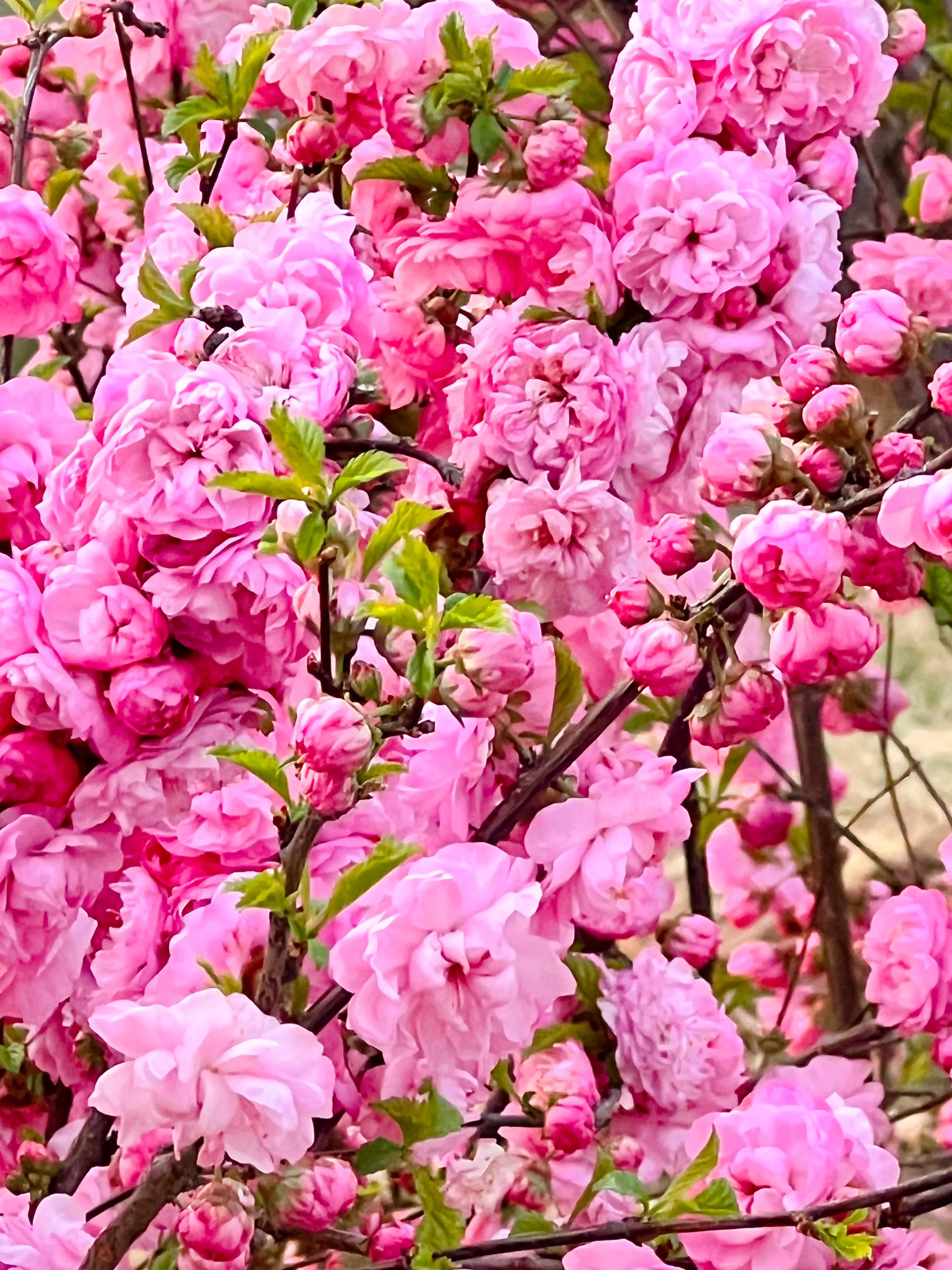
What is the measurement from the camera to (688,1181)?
20.0 inches

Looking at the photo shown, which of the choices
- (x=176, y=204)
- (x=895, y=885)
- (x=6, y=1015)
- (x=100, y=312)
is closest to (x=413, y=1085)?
(x=6, y=1015)

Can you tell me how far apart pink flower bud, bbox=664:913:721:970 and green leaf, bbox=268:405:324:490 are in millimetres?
353

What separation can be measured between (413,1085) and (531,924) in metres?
0.09

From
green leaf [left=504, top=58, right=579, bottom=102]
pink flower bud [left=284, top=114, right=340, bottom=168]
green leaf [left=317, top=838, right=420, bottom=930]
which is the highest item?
green leaf [left=504, top=58, right=579, bottom=102]

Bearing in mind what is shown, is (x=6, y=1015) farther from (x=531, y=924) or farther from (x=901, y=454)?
(x=901, y=454)

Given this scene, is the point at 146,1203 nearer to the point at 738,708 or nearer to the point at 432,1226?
the point at 432,1226

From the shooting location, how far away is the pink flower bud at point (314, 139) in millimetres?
573

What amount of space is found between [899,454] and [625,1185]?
0.28m

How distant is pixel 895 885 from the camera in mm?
1104

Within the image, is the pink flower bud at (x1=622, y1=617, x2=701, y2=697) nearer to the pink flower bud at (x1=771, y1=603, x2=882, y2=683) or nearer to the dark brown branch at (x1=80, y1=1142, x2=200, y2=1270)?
the pink flower bud at (x1=771, y1=603, x2=882, y2=683)

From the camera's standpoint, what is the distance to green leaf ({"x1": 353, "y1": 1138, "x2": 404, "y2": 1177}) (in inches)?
18.8

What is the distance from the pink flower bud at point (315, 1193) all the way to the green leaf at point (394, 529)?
0.19 meters

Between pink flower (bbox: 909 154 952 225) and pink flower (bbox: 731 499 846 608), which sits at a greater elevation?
pink flower (bbox: 731 499 846 608)

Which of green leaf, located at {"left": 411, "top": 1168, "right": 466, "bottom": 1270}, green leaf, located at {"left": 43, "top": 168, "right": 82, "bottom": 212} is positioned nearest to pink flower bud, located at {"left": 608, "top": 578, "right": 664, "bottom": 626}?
green leaf, located at {"left": 411, "top": 1168, "right": 466, "bottom": 1270}
